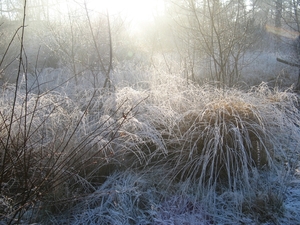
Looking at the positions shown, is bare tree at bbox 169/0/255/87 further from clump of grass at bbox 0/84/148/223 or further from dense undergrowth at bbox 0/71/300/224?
clump of grass at bbox 0/84/148/223

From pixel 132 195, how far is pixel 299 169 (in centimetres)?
149

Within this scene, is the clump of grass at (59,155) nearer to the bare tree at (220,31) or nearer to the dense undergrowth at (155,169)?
the dense undergrowth at (155,169)

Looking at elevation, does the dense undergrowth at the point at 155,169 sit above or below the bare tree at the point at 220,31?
below

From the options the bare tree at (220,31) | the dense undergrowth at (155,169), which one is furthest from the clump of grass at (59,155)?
the bare tree at (220,31)

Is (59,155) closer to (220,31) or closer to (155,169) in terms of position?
(155,169)

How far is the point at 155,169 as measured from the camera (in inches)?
94.9

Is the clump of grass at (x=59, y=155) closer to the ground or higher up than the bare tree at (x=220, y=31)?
closer to the ground

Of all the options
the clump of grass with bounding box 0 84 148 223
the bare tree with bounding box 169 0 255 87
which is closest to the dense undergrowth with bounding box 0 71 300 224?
the clump of grass with bounding box 0 84 148 223

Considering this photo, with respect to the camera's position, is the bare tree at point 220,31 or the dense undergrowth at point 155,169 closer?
the dense undergrowth at point 155,169

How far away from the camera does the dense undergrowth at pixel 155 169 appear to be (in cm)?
191

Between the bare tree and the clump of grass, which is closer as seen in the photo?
the clump of grass

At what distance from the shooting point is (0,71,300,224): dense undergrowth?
1.91 meters

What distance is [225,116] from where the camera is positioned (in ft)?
8.44

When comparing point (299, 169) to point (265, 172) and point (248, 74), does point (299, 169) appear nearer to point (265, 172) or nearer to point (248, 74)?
point (265, 172)
